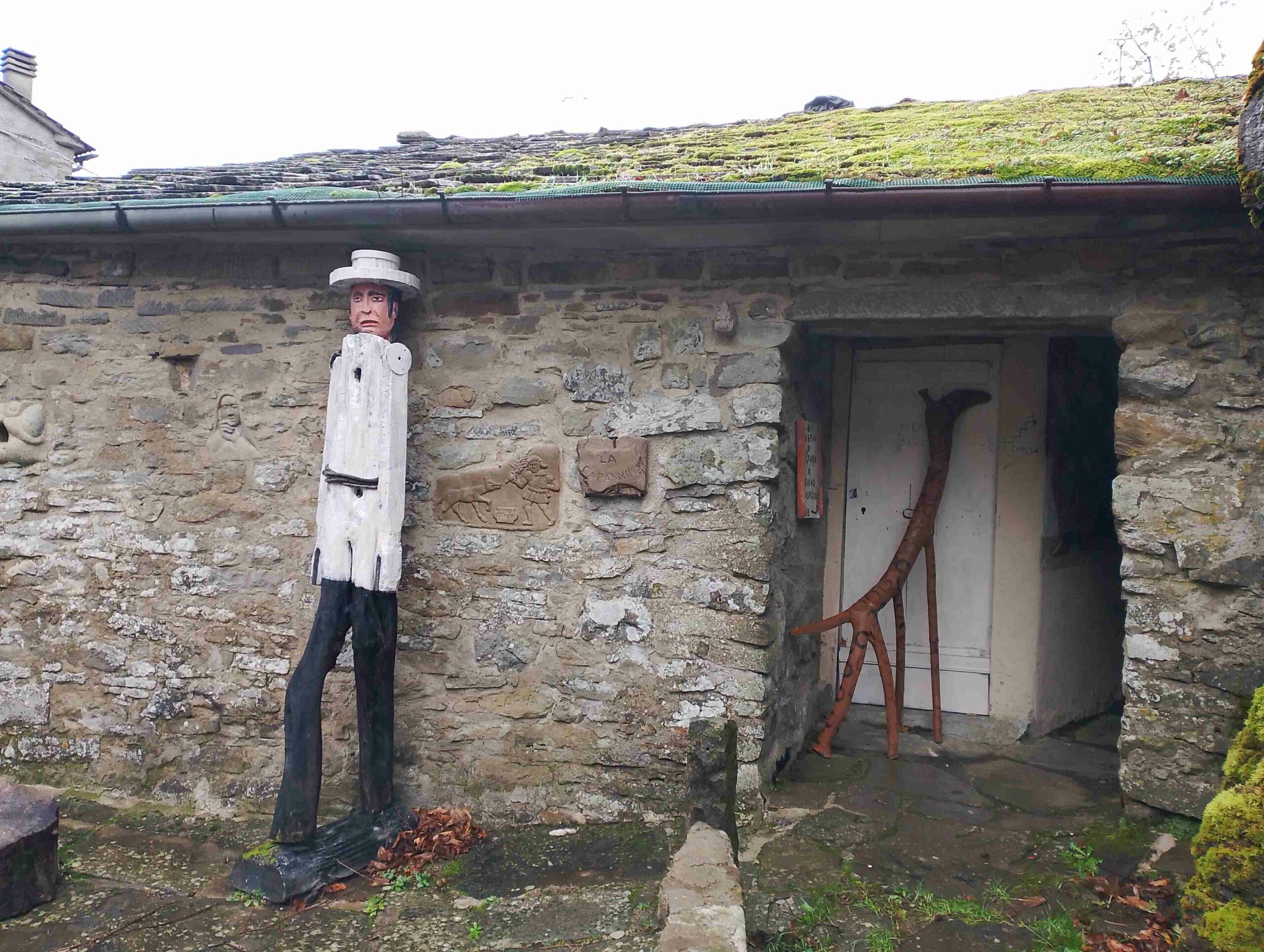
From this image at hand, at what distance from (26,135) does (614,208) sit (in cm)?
700

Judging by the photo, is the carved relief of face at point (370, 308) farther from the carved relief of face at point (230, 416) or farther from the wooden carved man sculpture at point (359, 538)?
the carved relief of face at point (230, 416)

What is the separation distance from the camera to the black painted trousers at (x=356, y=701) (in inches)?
136

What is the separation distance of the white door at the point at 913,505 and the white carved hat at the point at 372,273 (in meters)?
2.34

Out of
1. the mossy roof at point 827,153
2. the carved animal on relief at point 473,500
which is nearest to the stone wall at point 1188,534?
the mossy roof at point 827,153

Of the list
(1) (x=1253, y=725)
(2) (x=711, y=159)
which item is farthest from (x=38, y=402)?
(1) (x=1253, y=725)

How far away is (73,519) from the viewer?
432cm

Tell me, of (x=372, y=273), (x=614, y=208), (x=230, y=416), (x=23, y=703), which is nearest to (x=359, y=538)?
(x=372, y=273)

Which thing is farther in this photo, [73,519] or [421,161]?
[421,161]

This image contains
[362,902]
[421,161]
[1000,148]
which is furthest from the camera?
[421,161]

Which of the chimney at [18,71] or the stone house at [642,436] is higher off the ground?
the chimney at [18,71]

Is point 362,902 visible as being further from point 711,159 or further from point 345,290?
point 711,159

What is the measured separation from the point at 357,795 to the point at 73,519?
1.81m

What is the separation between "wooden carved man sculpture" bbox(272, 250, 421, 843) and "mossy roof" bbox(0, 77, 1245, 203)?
0.62 metres

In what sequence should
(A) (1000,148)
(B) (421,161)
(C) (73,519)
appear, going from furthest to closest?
(B) (421,161) < (C) (73,519) < (A) (1000,148)
